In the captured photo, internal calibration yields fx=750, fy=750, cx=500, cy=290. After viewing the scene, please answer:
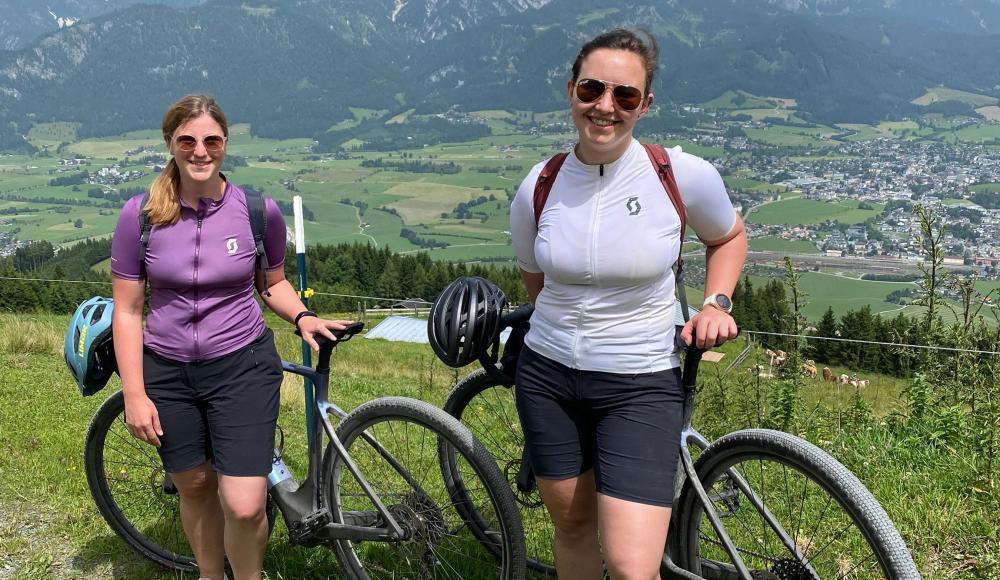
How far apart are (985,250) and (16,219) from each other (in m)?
140

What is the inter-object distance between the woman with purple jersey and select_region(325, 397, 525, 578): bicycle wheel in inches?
13.8

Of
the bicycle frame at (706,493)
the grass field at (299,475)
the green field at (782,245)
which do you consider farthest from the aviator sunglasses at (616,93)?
the green field at (782,245)

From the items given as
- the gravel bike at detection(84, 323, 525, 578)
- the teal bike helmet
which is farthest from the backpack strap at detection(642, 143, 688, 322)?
the teal bike helmet

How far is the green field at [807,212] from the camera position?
4660 inches

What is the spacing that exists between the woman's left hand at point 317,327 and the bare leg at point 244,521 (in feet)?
1.85

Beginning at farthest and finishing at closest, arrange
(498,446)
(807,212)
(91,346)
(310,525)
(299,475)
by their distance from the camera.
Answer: (807,212), (299,475), (498,446), (310,525), (91,346)

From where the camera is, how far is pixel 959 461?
11.9ft

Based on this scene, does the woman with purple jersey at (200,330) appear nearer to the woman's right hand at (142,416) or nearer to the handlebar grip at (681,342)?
the woman's right hand at (142,416)

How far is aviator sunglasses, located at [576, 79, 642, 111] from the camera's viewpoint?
2.21 meters

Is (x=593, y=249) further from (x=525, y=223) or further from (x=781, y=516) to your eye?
(x=781, y=516)

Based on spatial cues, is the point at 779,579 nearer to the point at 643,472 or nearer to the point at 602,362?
the point at 643,472

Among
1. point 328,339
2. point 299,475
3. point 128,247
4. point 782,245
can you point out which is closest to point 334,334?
point 328,339

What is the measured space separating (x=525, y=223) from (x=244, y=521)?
1585 mm

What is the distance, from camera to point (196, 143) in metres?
2.68
